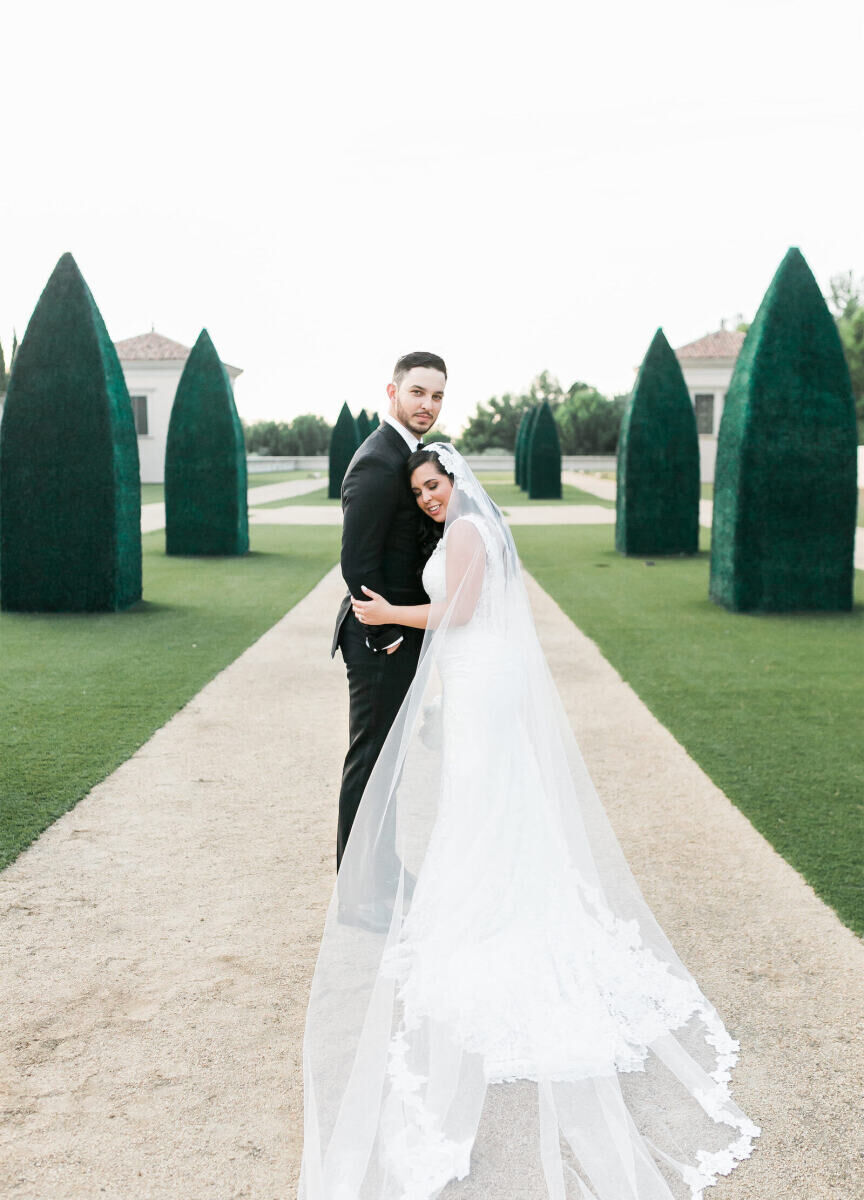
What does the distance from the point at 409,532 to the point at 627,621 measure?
7417 millimetres

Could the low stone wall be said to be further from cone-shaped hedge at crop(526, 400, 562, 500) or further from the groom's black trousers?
the groom's black trousers

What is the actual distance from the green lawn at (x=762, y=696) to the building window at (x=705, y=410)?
112 ft

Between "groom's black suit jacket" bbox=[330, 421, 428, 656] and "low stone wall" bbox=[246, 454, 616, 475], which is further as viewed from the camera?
"low stone wall" bbox=[246, 454, 616, 475]

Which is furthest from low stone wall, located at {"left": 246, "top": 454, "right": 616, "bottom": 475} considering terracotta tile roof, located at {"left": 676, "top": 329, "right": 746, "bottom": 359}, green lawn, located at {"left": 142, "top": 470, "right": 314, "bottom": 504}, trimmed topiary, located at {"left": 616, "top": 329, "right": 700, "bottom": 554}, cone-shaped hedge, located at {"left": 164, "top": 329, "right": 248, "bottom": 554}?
cone-shaped hedge, located at {"left": 164, "top": 329, "right": 248, "bottom": 554}

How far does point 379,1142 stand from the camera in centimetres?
263

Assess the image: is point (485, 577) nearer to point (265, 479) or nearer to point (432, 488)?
point (432, 488)

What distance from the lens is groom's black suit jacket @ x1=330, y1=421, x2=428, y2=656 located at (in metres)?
3.75

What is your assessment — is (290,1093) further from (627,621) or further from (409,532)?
(627,621)

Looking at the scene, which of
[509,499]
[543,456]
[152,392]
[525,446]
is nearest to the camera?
[543,456]

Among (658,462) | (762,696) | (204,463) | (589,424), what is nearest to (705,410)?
(589,424)

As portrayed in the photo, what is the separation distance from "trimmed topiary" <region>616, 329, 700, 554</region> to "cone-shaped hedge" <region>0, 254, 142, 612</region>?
26.7ft

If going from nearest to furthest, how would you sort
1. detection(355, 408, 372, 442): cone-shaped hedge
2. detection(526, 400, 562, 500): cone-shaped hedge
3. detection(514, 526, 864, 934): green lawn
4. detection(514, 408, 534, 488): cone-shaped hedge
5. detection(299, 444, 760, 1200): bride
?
detection(299, 444, 760, 1200): bride, detection(514, 526, 864, 934): green lawn, detection(526, 400, 562, 500): cone-shaped hedge, detection(355, 408, 372, 442): cone-shaped hedge, detection(514, 408, 534, 488): cone-shaped hedge

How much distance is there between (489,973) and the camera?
3123 millimetres

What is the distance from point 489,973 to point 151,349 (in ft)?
159
